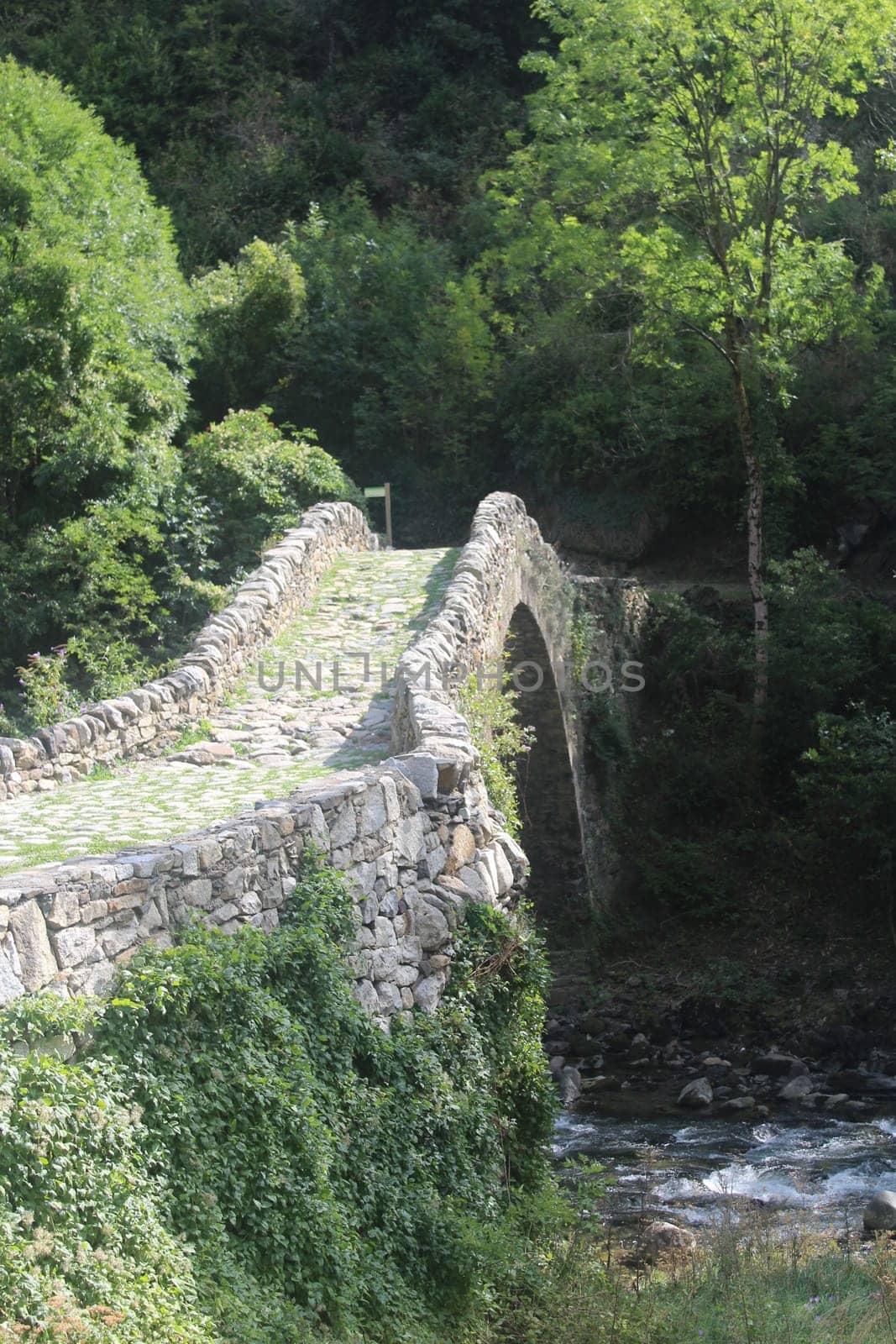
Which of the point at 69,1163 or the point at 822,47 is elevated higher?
the point at 822,47

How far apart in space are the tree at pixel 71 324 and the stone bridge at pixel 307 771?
3898 mm

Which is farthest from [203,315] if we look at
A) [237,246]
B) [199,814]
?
[199,814]

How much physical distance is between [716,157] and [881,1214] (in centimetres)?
1310

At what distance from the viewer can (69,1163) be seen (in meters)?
5.05

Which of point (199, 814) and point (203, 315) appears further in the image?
point (203, 315)

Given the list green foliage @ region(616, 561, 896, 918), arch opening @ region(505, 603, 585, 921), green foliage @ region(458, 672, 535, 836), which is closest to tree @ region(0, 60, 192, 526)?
arch opening @ region(505, 603, 585, 921)

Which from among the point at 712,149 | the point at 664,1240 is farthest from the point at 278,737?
the point at 712,149

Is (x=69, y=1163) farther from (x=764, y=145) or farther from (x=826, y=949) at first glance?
(x=764, y=145)

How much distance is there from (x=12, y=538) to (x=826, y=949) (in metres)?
11.9

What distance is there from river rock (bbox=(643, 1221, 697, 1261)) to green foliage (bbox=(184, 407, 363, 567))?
11.2 meters

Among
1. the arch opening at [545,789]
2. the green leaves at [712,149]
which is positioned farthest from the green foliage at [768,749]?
the green leaves at [712,149]

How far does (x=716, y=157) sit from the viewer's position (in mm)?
18344

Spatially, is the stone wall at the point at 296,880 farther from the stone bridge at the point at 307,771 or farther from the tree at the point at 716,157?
the tree at the point at 716,157

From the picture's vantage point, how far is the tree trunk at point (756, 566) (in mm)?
19141
